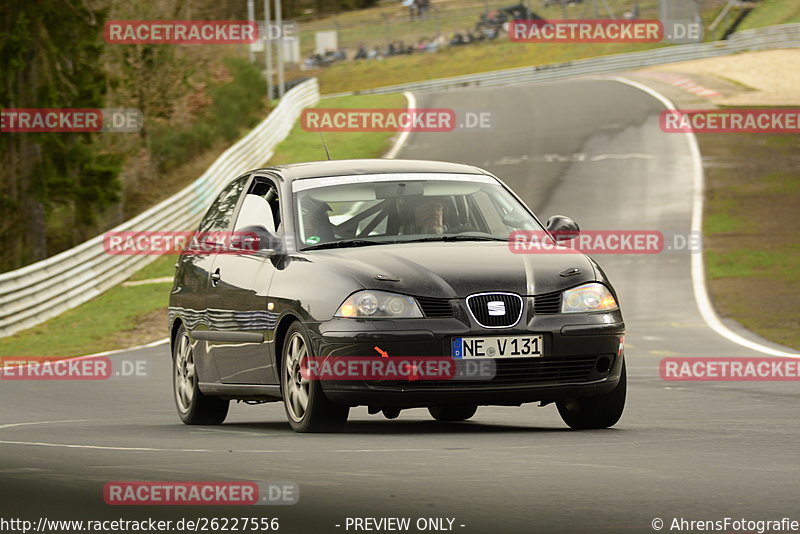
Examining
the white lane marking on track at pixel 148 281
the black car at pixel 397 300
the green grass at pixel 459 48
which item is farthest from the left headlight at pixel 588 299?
the green grass at pixel 459 48

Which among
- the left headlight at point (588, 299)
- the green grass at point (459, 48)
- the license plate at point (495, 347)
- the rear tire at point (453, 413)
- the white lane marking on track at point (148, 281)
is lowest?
the white lane marking on track at point (148, 281)

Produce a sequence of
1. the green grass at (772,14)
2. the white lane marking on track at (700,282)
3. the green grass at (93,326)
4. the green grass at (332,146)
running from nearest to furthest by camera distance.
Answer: the white lane marking on track at (700,282) < the green grass at (93,326) < the green grass at (332,146) < the green grass at (772,14)

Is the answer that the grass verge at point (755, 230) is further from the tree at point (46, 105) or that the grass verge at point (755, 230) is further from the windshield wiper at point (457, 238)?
the tree at point (46, 105)

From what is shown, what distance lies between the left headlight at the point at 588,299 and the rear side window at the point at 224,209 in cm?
297

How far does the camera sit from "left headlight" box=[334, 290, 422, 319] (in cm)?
889

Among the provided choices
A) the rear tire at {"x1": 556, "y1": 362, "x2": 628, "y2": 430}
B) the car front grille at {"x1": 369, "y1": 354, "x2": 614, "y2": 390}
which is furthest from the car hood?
the rear tire at {"x1": 556, "y1": 362, "x2": 628, "y2": 430}

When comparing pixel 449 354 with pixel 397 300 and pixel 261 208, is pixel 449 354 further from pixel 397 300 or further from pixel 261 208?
pixel 261 208

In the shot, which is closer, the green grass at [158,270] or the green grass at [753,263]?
the green grass at [753,263]

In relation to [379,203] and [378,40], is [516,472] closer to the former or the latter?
[379,203]

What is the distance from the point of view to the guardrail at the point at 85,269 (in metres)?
24.3

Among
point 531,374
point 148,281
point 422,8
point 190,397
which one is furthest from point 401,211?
point 422,8

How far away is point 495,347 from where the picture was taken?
29.2 ft

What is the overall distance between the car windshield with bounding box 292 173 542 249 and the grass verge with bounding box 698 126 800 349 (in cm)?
918

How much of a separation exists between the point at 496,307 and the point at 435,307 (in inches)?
13.9
